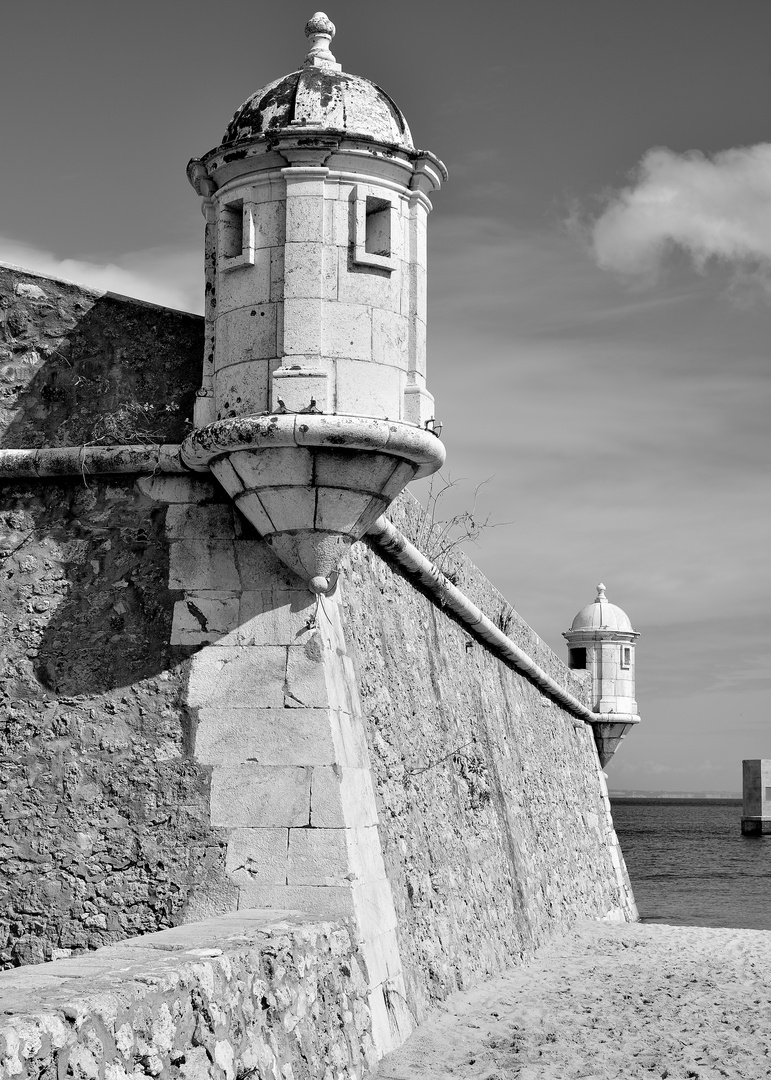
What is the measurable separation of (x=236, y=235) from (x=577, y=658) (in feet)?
54.8

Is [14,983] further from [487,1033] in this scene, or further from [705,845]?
[705,845]

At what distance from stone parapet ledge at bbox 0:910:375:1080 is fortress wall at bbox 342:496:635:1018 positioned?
1.39 m

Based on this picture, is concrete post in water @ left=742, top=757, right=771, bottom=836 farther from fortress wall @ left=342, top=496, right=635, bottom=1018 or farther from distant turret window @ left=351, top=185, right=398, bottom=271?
distant turret window @ left=351, top=185, right=398, bottom=271

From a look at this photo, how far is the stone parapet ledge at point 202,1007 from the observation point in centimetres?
381

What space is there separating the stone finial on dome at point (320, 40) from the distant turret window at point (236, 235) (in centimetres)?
96

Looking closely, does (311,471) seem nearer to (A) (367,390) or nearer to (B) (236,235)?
(A) (367,390)

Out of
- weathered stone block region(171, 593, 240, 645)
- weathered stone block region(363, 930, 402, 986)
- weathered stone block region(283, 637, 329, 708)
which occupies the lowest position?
weathered stone block region(363, 930, 402, 986)

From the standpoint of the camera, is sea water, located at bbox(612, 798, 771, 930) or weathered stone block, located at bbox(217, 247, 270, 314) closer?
weathered stone block, located at bbox(217, 247, 270, 314)

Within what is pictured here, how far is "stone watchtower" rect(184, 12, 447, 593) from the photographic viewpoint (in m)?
6.42

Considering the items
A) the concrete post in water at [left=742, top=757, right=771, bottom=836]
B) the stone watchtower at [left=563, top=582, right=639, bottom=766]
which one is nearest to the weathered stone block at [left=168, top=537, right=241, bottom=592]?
the stone watchtower at [left=563, top=582, right=639, bottom=766]

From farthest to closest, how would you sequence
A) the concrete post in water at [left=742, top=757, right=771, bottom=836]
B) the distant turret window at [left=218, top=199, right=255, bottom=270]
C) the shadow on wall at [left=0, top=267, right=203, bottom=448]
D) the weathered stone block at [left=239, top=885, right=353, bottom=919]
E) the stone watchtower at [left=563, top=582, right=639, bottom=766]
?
the concrete post in water at [left=742, top=757, right=771, bottom=836] → the stone watchtower at [left=563, top=582, right=639, bottom=766] → the shadow on wall at [left=0, top=267, right=203, bottom=448] → the distant turret window at [left=218, top=199, right=255, bottom=270] → the weathered stone block at [left=239, top=885, right=353, bottom=919]

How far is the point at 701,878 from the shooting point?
37.4 m

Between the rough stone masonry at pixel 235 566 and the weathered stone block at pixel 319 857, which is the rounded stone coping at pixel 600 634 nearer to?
the rough stone masonry at pixel 235 566

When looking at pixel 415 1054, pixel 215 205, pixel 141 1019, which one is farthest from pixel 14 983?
pixel 215 205
